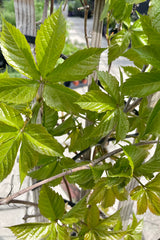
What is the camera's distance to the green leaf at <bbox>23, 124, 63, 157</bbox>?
27cm

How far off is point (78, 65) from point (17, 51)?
0.07 m

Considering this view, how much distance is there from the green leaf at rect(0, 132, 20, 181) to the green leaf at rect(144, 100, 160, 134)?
0.51 ft

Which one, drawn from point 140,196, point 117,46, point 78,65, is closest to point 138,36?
point 117,46

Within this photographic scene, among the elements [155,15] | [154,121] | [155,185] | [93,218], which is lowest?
[93,218]

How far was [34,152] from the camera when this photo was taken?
0.90ft

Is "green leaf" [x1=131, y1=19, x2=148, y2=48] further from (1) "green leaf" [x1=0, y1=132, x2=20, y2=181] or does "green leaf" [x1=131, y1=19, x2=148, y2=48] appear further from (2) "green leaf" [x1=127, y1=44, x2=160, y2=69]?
(1) "green leaf" [x1=0, y1=132, x2=20, y2=181]

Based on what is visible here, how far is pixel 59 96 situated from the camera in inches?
11.0

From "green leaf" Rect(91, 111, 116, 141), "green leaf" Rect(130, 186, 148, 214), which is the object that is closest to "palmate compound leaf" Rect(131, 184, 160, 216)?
"green leaf" Rect(130, 186, 148, 214)

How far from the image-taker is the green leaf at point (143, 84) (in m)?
0.26

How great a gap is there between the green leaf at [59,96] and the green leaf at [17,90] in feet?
0.06

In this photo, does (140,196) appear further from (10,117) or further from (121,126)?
(10,117)

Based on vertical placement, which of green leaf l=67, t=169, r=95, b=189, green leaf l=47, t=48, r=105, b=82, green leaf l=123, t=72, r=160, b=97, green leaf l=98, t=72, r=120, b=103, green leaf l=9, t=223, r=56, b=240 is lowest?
green leaf l=9, t=223, r=56, b=240

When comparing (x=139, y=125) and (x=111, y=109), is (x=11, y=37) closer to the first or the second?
(x=111, y=109)

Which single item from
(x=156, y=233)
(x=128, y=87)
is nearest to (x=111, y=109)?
(x=128, y=87)
